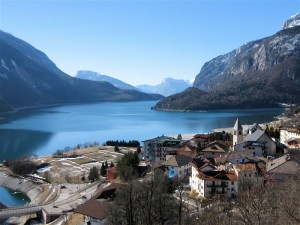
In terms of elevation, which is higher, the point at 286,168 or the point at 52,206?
the point at 286,168

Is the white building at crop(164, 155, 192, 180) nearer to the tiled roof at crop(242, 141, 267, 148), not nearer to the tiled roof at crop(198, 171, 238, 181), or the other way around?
the tiled roof at crop(198, 171, 238, 181)

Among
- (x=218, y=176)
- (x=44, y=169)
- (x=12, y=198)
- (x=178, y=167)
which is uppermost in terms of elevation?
(x=218, y=176)

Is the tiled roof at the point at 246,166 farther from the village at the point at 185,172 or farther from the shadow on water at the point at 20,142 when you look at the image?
the shadow on water at the point at 20,142

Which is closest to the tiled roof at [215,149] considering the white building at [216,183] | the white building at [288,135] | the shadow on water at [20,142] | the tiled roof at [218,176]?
the white building at [288,135]

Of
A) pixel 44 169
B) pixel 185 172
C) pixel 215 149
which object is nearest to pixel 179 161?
pixel 185 172

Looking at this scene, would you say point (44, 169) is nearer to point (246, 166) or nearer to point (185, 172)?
point (185, 172)

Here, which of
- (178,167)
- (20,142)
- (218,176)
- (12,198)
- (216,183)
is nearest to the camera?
(216,183)

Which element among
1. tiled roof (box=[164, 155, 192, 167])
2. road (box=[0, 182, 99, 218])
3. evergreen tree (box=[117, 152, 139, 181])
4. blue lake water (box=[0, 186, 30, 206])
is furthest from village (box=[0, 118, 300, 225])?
blue lake water (box=[0, 186, 30, 206])
